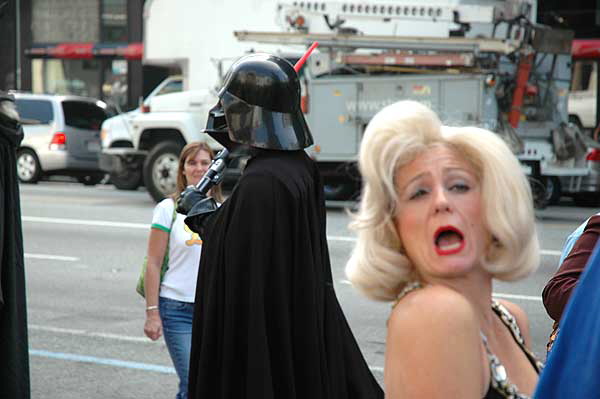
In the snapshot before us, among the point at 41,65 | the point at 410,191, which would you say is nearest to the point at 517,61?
the point at 410,191

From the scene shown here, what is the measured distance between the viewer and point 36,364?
7.50 meters

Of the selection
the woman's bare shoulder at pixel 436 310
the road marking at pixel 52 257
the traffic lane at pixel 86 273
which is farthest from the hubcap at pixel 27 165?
the woman's bare shoulder at pixel 436 310

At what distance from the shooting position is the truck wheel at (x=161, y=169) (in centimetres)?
1809

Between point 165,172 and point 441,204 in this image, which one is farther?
point 165,172

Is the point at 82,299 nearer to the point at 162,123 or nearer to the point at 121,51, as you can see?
the point at 162,123

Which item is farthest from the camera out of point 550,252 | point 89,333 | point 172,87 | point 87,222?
point 172,87

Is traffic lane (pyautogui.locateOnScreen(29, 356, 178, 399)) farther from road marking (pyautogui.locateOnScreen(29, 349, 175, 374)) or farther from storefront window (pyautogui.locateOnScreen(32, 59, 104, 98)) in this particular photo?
storefront window (pyautogui.locateOnScreen(32, 59, 104, 98))

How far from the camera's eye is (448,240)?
2.18 metres

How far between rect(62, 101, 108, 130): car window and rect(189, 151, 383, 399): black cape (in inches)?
764

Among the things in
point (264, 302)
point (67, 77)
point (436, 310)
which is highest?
point (436, 310)

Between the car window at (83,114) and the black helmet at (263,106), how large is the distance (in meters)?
19.2

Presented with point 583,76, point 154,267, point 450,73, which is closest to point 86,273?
point 154,267

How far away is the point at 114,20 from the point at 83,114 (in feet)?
35.6

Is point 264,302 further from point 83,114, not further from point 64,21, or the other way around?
point 64,21
